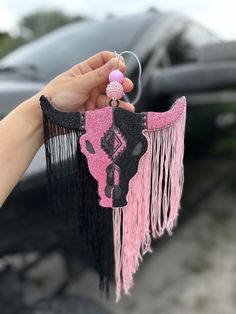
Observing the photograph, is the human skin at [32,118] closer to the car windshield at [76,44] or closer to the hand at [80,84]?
the hand at [80,84]

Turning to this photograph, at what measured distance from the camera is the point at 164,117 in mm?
1020

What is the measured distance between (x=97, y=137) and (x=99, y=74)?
150mm

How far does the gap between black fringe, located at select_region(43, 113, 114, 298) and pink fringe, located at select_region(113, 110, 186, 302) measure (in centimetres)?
4

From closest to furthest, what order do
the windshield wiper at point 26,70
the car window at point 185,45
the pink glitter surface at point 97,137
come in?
1. the pink glitter surface at point 97,137
2. the windshield wiper at point 26,70
3. the car window at point 185,45

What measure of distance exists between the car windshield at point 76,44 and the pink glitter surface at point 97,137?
4.60 feet

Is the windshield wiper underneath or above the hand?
underneath

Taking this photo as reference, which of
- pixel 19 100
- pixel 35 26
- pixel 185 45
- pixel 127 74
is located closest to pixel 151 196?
pixel 19 100

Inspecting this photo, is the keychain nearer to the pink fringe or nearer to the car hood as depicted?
the pink fringe

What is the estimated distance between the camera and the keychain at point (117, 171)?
3.32 feet

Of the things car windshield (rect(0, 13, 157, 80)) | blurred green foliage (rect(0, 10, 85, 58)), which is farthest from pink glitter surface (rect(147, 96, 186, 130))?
blurred green foliage (rect(0, 10, 85, 58))

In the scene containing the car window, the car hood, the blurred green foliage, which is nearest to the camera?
the car hood

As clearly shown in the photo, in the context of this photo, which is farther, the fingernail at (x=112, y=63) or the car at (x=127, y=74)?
the car at (x=127, y=74)

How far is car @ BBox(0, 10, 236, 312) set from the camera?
1.76 metres

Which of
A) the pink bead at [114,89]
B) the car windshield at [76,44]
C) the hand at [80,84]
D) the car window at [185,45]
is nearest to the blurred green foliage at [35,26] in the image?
the car windshield at [76,44]
